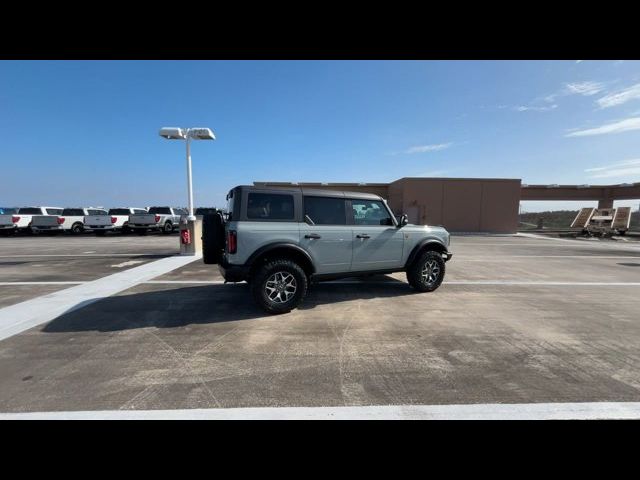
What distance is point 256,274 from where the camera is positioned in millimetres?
4289

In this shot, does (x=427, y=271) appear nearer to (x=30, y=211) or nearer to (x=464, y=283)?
(x=464, y=283)

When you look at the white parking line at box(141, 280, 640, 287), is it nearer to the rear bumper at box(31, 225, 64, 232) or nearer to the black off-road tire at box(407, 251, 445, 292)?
the black off-road tire at box(407, 251, 445, 292)

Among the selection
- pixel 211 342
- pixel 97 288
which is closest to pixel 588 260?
pixel 211 342

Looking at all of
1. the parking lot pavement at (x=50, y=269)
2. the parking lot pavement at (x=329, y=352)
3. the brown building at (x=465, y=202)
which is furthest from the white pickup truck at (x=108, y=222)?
the brown building at (x=465, y=202)

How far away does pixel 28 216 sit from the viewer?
18922mm

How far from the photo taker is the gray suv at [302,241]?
13.9 feet

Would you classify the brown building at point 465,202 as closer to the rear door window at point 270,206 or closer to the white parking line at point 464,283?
the white parking line at point 464,283

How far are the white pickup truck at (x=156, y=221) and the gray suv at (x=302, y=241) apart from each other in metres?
17.8

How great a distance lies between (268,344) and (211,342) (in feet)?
2.47

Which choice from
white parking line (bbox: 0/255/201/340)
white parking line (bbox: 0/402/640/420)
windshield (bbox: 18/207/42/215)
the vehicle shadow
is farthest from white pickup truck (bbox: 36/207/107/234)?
white parking line (bbox: 0/402/640/420)

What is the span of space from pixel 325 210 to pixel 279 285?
1.57 m

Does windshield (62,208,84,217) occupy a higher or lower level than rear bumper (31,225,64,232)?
higher

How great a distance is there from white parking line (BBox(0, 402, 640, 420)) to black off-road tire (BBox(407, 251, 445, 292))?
3409 mm

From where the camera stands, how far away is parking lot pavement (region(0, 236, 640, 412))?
2.38 meters
